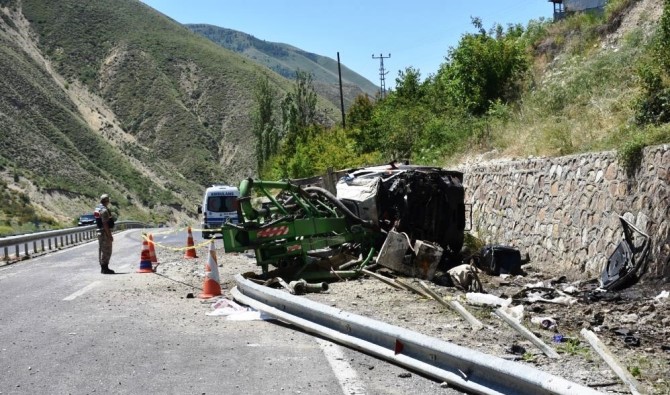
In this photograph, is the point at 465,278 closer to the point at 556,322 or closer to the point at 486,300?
the point at 486,300

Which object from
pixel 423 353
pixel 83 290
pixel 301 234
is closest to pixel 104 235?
pixel 83 290

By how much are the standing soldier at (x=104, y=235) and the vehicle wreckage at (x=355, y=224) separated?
430cm

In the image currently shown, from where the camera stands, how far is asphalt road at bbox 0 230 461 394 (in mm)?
6438

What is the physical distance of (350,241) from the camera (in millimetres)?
14523

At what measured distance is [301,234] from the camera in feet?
44.3

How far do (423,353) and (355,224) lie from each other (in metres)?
7.89

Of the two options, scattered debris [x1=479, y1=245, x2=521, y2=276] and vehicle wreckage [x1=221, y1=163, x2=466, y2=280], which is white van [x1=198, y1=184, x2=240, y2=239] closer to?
vehicle wreckage [x1=221, y1=163, x2=466, y2=280]

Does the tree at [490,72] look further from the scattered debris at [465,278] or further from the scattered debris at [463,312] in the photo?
the scattered debris at [463,312]

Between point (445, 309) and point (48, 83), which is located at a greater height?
point (48, 83)

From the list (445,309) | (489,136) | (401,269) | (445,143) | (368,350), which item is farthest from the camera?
(445,143)

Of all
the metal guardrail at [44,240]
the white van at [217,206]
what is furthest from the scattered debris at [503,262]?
the white van at [217,206]

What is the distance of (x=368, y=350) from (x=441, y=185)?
8415 mm

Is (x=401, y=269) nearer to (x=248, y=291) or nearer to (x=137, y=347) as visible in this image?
(x=248, y=291)

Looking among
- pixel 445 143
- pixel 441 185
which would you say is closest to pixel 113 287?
pixel 441 185
